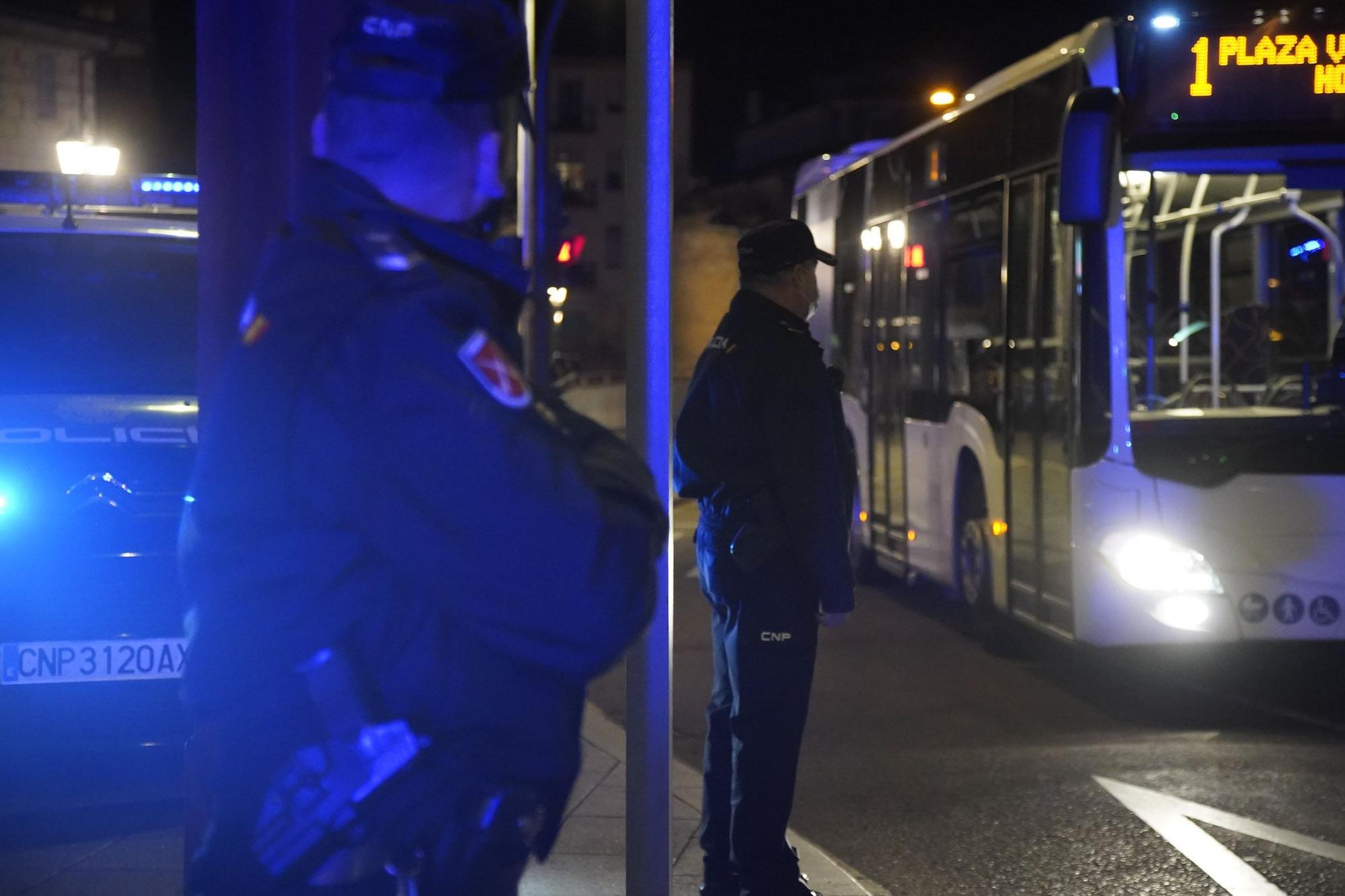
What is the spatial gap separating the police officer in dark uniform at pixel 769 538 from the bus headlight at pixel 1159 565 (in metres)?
3.62

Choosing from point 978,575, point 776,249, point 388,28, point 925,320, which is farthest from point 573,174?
point 388,28

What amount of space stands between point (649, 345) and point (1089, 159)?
4686mm

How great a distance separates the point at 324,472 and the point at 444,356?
188 mm

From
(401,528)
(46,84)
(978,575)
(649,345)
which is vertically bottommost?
(978,575)

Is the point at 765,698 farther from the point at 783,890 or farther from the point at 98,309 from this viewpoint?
the point at 98,309

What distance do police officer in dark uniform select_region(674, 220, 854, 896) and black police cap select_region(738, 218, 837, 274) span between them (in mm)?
143

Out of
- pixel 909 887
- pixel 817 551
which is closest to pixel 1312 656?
pixel 909 887

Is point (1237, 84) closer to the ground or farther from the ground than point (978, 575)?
farther from the ground

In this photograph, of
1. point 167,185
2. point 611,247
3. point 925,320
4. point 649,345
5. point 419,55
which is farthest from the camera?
point 611,247

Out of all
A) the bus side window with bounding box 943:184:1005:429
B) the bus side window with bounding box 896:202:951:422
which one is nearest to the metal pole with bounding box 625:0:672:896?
the bus side window with bounding box 943:184:1005:429

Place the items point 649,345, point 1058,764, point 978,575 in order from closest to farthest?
point 649,345 < point 1058,764 < point 978,575

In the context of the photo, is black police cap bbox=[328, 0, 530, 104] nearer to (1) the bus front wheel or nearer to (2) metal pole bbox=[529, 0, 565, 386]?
(1) the bus front wheel

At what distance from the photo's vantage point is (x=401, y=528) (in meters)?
1.91

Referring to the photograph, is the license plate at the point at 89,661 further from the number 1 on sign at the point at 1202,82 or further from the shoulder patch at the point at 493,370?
the number 1 on sign at the point at 1202,82
